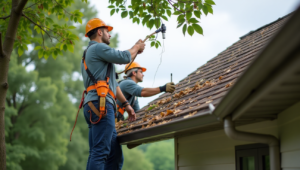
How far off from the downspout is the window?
0.52 metres

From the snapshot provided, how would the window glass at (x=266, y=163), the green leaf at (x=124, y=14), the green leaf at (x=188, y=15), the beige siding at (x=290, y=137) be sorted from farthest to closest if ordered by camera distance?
the green leaf at (x=124, y=14), the green leaf at (x=188, y=15), the window glass at (x=266, y=163), the beige siding at (x=290, y=137)

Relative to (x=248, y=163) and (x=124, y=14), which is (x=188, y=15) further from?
(x=248, y=163)

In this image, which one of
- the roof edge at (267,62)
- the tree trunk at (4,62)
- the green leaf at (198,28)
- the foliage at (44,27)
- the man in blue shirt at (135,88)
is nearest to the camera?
the roof edge at (267,62)

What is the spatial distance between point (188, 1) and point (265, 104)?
313 cm

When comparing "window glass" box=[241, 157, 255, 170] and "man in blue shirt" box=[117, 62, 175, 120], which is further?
"man in blue shirt" box=[117, 62, 175, 120]

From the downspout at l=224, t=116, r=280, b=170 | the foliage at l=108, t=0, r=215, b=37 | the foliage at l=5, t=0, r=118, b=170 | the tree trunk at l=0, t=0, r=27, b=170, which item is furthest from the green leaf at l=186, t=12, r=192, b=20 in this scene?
the foliage at l=5, t=0, r=118, b=170

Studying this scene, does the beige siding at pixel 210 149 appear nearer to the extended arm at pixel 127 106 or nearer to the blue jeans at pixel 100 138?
the extended arm at pixel 127 106

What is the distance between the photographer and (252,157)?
12.9 feet

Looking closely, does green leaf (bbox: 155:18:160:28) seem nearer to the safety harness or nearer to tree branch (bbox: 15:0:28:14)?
the safety harness

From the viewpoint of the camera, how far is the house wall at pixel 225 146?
277 centimetres

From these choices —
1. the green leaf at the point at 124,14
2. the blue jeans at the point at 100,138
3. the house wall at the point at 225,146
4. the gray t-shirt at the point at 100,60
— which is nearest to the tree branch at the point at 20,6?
the green leaf at the point at 124,14

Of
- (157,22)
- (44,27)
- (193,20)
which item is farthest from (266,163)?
(44,27)

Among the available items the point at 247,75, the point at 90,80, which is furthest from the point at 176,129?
the point at 247,75

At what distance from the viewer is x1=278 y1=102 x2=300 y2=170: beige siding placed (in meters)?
2.70
